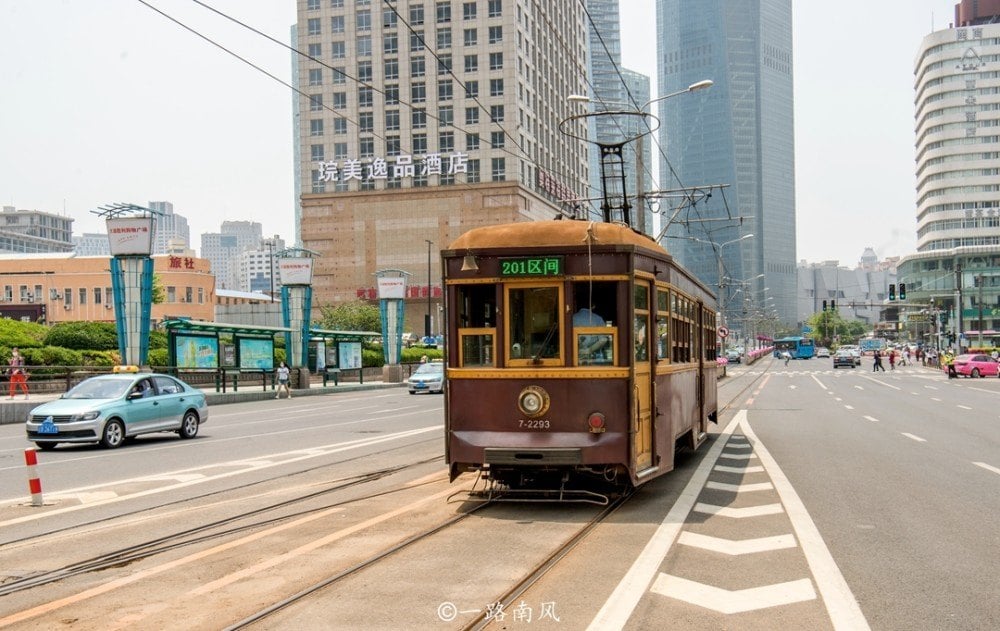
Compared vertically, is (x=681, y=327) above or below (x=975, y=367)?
above

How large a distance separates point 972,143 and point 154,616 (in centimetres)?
14470

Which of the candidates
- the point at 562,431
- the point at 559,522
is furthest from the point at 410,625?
the point at 562,431

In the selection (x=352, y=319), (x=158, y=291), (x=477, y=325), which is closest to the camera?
(x=477, y=325)

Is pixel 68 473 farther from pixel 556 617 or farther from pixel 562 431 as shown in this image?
pixel 556 617

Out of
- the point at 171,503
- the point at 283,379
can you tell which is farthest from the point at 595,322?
the point at 283,379

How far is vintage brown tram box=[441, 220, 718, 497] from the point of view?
9828 mm

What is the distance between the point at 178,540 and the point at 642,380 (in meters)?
4.91

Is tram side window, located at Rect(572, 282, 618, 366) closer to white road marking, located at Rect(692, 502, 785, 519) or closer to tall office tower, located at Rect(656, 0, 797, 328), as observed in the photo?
white road marking, located at Rect(692, 502, 785, 519)

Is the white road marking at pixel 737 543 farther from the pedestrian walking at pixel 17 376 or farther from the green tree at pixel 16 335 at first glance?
the green tree at pixel 16 335

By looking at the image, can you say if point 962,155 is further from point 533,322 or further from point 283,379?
point 533,322

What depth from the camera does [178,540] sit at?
8695mm

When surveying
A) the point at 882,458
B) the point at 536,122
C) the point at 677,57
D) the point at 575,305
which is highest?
the point at 677,57

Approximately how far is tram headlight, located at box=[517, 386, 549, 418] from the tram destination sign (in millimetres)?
1197

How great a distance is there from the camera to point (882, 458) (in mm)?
14984
